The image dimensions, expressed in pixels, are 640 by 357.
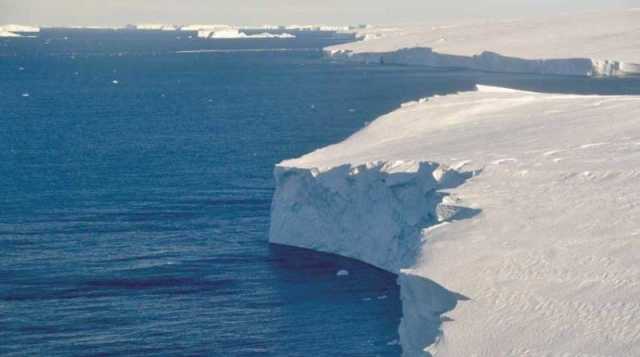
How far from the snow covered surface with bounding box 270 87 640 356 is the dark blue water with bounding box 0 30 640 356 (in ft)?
3.83

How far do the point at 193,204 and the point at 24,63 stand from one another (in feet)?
270

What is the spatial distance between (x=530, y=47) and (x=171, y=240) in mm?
57745

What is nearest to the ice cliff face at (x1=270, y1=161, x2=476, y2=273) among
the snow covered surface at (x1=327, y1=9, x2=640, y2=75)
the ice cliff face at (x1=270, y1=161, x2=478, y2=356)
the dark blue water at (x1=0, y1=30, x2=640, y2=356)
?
the ice cliff face at (x1=270, y1=161, x2=478, y2=356)

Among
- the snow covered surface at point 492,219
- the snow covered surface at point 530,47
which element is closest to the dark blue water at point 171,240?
the snow covered surface at point 492,219

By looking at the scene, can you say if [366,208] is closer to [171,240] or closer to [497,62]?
[171,240]

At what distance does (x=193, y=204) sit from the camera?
1240 inches

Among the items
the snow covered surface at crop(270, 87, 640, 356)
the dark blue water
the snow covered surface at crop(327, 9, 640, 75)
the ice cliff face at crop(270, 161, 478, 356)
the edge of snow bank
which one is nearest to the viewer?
the snow covered surface at crop(270, 87, 640, 356)

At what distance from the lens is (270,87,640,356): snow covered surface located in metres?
16.6

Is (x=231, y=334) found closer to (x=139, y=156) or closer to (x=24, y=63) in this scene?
(x=139, y=156)

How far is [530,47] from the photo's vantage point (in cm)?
8200

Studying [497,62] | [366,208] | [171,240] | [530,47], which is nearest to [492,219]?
[366,208]

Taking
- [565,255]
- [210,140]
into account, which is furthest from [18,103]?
[565,255]

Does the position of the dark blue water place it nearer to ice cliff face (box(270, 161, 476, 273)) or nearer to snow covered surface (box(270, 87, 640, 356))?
ice cliff face (box(270, 161, 476, 273))

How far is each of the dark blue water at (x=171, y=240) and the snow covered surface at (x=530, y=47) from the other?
9.32m
